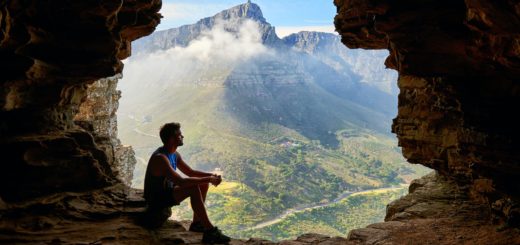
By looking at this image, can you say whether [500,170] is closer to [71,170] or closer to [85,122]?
[71,170]

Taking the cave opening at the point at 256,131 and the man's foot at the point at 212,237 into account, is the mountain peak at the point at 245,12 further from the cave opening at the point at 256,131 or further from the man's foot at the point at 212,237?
the man's foot at the point at 212,237

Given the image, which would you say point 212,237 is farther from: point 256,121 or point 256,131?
point 256,121

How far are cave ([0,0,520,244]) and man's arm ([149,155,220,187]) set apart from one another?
1.55m

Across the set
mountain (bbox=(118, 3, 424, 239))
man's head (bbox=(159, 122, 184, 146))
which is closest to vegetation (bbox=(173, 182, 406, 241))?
mountain (bbox=(118, 3, 424, 239))

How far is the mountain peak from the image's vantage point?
193 m

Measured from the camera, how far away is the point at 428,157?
691 inches

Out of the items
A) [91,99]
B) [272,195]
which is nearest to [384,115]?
[272,195]

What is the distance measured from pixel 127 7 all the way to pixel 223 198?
60.5 m

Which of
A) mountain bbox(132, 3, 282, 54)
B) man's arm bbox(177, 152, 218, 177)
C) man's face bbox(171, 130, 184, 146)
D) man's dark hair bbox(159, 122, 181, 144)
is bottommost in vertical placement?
man's arm bbox(177, 152, 218, 177)

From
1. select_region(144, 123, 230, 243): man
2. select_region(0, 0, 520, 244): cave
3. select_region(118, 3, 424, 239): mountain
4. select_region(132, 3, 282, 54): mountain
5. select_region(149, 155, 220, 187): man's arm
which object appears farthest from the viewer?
select_region(132, 3, 282, 54): mountain

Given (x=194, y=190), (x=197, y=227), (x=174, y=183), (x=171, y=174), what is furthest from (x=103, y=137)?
(x=194, y=190)

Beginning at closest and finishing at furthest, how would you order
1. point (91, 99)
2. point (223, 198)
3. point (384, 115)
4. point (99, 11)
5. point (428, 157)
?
1. point (99, 11)
2. point (428, 157)
3. point (91, 99)
4. point (223, 198)
5. point (384, 115)

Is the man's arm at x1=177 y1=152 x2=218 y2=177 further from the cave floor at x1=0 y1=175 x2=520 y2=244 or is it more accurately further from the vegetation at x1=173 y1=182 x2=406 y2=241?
the vegetation at x1=173 y1=182 x2=406 y2=241

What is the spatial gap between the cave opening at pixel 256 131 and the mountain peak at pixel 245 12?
50 cm
